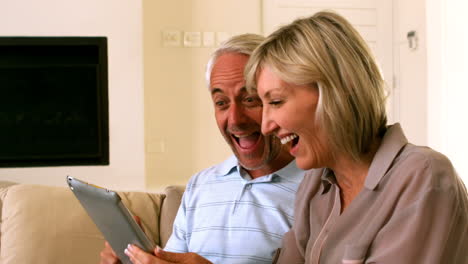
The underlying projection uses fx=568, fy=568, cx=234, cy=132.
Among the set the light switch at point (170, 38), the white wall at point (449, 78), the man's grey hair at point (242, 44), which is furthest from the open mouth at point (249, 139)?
the light switch at point (170, 38)

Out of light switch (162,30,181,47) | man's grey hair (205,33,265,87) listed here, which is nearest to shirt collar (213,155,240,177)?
man's grey hair (205,33,265,87)

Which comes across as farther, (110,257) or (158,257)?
(110,257)

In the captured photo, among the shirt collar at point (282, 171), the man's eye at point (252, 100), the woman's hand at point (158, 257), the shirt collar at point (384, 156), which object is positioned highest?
the man's eye at point (252, 100)

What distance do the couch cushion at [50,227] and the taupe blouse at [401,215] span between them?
997 mm

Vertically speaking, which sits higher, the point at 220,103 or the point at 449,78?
the point at 449,78

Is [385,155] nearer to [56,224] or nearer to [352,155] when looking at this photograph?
[352,155]

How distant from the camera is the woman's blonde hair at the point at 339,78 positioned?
1.09 metres

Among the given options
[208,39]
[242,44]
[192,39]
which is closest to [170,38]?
[192,39]

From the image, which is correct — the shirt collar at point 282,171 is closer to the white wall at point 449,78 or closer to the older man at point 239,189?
the older man at point 239,189

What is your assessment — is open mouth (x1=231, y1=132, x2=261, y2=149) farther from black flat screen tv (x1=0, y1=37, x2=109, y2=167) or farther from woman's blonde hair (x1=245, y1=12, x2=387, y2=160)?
black flat screen tv (x1=0, y1=37, x2=109, y2=167)

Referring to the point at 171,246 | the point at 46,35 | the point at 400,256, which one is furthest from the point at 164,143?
the point at 400,256

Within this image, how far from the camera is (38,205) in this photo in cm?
201

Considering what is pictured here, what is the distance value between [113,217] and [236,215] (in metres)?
0.40

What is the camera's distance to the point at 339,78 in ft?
3.59
